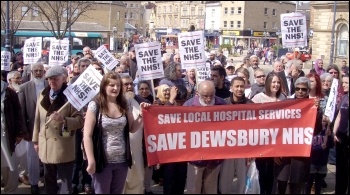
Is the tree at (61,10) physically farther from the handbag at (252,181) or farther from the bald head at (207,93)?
the handbag at (252,181)

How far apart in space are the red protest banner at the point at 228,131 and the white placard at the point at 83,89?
0.67m

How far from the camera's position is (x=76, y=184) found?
6617 millimetres

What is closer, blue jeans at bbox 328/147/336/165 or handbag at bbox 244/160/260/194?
handbag at bbox 244/160/260/194

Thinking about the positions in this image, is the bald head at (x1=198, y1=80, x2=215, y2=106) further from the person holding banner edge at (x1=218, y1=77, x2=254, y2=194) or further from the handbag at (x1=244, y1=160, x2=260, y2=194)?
the handbag at (x1=244, y1=160, x2=260, y2=194)

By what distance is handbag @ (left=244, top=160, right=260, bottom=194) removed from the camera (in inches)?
217

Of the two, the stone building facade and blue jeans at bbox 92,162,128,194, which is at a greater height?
the stone building facade

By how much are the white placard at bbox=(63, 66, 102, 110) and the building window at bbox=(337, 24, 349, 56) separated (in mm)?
34540

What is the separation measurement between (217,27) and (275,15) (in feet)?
30.4

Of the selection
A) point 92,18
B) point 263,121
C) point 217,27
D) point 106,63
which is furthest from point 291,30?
point 217,27

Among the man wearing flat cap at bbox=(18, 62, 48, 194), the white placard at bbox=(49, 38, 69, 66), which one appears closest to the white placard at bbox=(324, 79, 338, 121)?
the man wearing flat cap at bbox=(18, 62, 48, 194)

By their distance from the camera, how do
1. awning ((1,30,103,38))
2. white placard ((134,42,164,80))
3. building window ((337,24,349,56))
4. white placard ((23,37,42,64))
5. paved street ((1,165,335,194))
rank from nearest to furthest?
paved street ((1,165,335,194)) < white placard ((134,42,164,80)) < white placard ((23,37,42,64)) < building window ((337,24,349,56)) < awning ((1,30,103,38))

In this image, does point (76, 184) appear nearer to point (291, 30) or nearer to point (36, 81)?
point (36, 81)

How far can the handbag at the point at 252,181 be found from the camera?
550 centimetres

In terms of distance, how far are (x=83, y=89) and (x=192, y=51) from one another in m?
3.46
